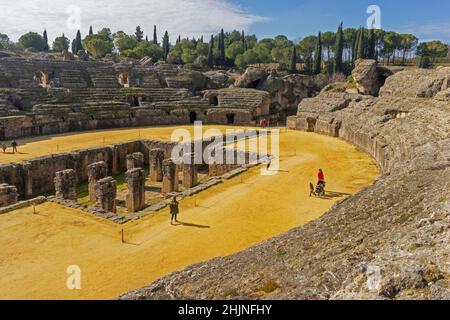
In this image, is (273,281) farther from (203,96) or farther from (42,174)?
(203,96)

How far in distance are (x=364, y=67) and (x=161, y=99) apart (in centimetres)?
2065

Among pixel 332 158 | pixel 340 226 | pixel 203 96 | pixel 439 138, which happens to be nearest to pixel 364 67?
pixel 203 96

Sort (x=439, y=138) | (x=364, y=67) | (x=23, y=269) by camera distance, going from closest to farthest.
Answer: (x=23, y=269) → (x=439, y=138) → (x=364, y=67)

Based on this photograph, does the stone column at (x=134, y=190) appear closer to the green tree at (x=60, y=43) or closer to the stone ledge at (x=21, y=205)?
the stone ledge at (x=21, y=205)

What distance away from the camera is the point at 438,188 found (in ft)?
26.1

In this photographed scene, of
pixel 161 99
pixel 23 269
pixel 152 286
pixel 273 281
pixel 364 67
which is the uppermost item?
pixel 364 67

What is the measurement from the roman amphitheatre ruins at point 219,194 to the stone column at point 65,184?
0.07m

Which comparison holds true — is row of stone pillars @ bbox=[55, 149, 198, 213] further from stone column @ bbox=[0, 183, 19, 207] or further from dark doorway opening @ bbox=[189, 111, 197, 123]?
dark doorway opening @ bbox=[189, 111, 197, 123]

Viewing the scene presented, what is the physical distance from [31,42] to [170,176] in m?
75.7

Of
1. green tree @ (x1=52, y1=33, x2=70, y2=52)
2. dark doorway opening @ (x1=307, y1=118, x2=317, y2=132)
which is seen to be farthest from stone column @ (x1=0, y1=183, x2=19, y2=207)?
green tree @ (x1=52, y1=33, x2=70, y2=52)

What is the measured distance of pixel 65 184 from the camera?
17.1 m

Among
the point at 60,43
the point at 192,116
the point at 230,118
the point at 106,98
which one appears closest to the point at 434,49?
the point at 230,118

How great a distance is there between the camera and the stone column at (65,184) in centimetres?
1695

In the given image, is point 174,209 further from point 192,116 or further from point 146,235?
point 192,116
